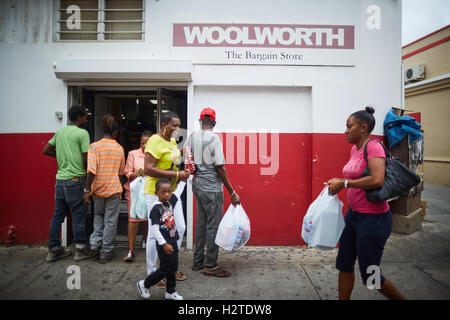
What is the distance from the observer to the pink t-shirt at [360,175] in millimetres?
2447

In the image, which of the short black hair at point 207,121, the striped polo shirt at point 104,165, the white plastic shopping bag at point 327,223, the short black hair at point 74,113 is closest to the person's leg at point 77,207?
the striped polo shirt at point 104,165

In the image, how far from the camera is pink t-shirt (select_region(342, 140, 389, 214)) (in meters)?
2.45

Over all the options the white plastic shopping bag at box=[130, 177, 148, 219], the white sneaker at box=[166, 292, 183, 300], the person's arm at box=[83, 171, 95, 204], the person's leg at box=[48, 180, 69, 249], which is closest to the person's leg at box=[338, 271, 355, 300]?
the white sneaker at box=[166, 292, 183, 300]

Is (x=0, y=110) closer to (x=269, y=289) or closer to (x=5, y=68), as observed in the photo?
(x=5, y=68)

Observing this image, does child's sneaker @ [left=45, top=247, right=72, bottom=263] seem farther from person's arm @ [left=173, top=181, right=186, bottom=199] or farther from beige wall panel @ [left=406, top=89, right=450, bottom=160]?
beige wall panel @ [left=406, top=89, right=450, bottom=160]

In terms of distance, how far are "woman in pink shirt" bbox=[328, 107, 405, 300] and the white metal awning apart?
2783mm

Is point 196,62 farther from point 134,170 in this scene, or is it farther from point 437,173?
point 437,173

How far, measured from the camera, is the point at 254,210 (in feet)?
15.4

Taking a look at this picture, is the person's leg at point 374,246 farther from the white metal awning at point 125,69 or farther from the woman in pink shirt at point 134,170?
the white metal awning at point 125,69

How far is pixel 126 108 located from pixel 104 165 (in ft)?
11.2

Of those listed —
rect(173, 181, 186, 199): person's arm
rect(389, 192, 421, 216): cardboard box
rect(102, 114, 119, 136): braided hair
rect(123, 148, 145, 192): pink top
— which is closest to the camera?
rect(173, 181, 186, 199): person's arm
